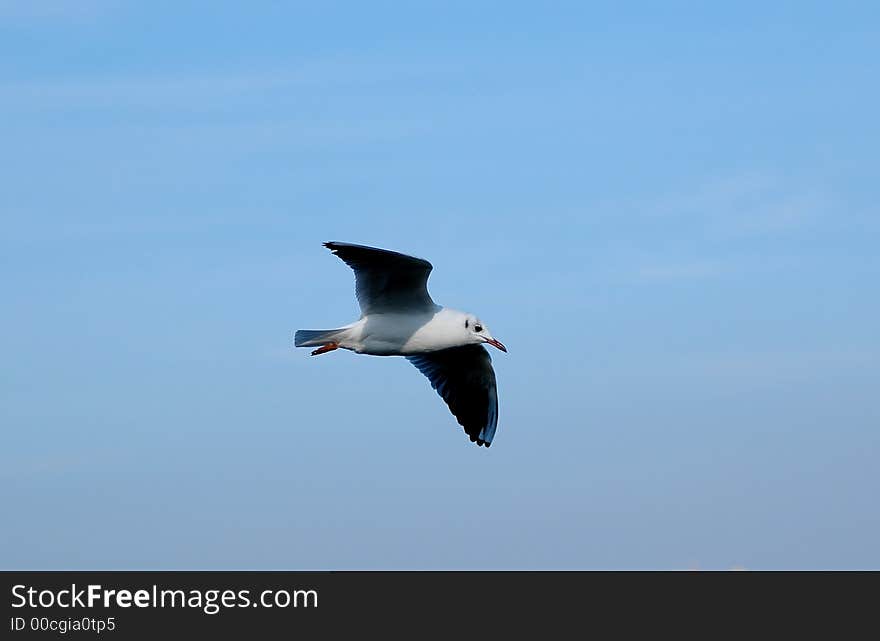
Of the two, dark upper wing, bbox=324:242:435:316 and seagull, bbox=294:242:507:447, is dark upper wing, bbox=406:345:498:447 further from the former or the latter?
dark upper wing, bbox=324:242:435:316

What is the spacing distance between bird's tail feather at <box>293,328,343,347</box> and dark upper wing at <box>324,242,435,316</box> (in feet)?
1.86

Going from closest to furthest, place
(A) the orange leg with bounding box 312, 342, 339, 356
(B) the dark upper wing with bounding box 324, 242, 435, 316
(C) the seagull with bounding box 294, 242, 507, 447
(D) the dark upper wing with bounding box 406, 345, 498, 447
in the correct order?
(B) the dark upper wing with bounding box 324, 242, 435, 316 < (C) the seagull with bounding box 294, 242, 507, 447 < (A) the orange leg with bounding box 312, 342, 339, 356 < (D) the dark upper wing with bounding box 406, 345, 498, 447

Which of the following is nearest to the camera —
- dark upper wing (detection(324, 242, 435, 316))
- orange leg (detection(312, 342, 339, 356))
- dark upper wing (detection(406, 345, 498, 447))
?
dark upper wing (detection(324, 242, 435, 316))

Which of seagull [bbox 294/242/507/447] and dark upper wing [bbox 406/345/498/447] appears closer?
seagull [bbox 294/242/507/447]

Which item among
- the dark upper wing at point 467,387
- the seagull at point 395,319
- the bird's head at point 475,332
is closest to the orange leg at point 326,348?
the seagull at point 395,319

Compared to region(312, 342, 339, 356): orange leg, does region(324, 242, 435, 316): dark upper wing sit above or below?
above

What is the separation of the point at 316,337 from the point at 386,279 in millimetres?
1382

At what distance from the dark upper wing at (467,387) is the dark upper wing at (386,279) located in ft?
9.00

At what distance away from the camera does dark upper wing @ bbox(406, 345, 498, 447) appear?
21.5 meters

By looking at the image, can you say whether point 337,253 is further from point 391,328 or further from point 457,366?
point 457,366

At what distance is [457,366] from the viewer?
21594mm

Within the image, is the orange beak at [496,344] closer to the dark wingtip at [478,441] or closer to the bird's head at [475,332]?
the bird's head at [475,332]

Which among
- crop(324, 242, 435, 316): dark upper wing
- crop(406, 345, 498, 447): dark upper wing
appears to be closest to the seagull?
crop(324, 242, 435, 316): dark upper wing
